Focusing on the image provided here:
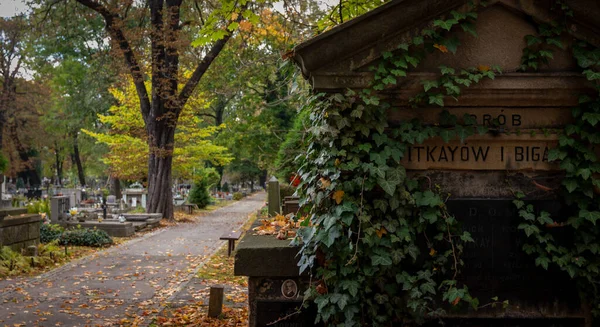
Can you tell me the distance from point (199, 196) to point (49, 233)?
67.0 feet

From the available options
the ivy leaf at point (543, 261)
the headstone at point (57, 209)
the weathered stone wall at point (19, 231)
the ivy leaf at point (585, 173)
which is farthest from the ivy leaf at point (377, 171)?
the headstone at point (57, 209)

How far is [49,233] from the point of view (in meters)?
16.2

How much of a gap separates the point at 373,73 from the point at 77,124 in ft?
133

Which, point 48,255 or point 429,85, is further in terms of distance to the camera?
point 48,255

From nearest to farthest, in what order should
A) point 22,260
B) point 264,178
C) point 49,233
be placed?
point 22,260
point 49,233
point 264,178

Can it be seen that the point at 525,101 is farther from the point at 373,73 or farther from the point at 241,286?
the point at 241,286

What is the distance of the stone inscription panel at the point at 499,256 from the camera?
4.46 metres

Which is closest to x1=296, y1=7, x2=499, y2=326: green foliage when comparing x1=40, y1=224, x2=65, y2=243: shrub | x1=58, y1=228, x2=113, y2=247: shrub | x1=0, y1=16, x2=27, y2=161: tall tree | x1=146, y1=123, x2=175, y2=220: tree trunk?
x1=58, y1=228, x2=113, y2=247: shrub

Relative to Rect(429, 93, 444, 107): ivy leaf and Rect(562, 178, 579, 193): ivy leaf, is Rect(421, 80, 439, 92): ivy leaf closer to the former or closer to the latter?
Rect(429, 93, 444, 107): ivy leaf

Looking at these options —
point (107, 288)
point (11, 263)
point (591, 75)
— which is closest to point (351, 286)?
point (591, 75)

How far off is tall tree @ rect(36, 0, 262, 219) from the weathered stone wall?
9459 mm

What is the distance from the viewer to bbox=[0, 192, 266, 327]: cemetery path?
8023 millimetres

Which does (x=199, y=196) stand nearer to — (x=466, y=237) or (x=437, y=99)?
(x=466, y=237)

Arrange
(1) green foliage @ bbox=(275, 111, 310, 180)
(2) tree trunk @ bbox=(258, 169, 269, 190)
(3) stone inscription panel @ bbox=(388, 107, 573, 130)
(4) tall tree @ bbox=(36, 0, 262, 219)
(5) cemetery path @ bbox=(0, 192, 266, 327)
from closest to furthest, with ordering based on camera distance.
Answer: (3) stone inscription panel @ bbox=(388, 107, 573, 130) < (1) green foliage @ bbox=(275, 111, 310, 180) < (5) cemetery path @ bbox=(0, 192, 266, 327) < (4) tall tree @ bbox=(36, 0, 262, 219) < (2) tree trunk @ bbox=(258, 169, 269, 190)
